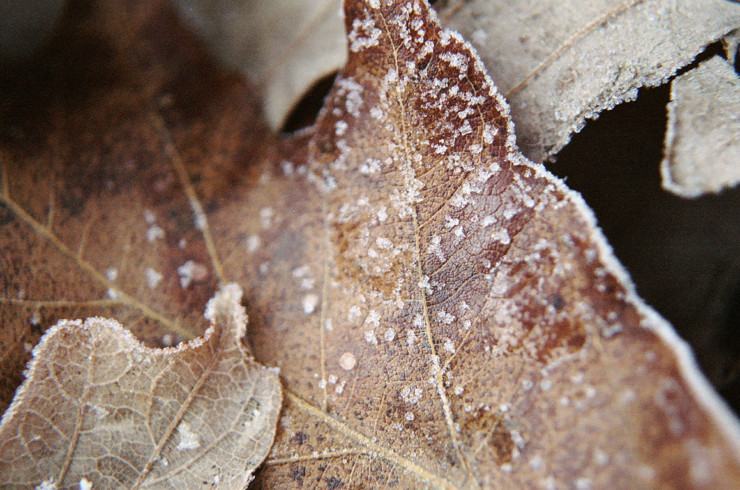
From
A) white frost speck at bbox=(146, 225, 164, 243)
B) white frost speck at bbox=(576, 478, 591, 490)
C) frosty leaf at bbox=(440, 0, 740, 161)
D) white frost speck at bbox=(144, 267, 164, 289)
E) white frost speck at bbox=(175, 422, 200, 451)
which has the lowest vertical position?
white frost speck at bbox=(576, 478, 591, 490)

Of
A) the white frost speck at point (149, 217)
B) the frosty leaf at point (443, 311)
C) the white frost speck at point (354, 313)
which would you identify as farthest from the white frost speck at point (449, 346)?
the white frost speck at point (149, 217)

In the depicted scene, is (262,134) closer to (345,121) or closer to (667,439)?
(345,121)

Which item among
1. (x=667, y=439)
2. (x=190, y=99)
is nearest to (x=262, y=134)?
(x=190, y=99)

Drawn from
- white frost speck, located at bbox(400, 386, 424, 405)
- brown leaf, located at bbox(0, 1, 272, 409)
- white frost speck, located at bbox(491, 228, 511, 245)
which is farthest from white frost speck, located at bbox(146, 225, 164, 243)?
white frost speck, located at bbox(491, 228, 511, 245)

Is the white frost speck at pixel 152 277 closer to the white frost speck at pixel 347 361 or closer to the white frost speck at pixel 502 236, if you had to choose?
the white frost speck at pixel 347 361

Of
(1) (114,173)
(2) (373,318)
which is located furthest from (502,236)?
(1) (114,173)

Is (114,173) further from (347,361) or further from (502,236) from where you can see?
(502,236)

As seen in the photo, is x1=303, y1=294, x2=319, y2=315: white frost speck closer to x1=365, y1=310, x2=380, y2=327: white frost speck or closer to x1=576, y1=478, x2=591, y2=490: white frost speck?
x1=365, y1=310, x2=380, y2=327: white frost speck
